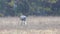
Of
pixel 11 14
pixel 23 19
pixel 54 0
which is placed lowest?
pixel 11 14

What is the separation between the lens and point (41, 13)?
28828mm

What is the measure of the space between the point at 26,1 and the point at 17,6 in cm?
120

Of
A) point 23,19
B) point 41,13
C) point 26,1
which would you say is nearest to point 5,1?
point 26,1

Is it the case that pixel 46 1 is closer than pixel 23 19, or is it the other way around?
pixel 23 19

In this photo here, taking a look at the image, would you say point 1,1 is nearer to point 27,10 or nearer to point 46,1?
point 27,10

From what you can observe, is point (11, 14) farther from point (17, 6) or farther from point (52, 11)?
point (52, 11)

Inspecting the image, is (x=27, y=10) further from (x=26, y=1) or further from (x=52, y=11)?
(x=52, y=11)

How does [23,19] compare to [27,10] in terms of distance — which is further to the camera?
[27,10]

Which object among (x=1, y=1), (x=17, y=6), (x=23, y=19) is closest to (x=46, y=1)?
(x=17, y=6)

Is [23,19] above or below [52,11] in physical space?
above

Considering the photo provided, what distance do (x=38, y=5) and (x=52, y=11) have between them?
5.78 feet

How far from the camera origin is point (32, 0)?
2923 cm

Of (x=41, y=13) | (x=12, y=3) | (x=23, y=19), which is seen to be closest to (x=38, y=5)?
(x=41, y=13)

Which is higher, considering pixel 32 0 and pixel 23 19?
pixel 23 19
